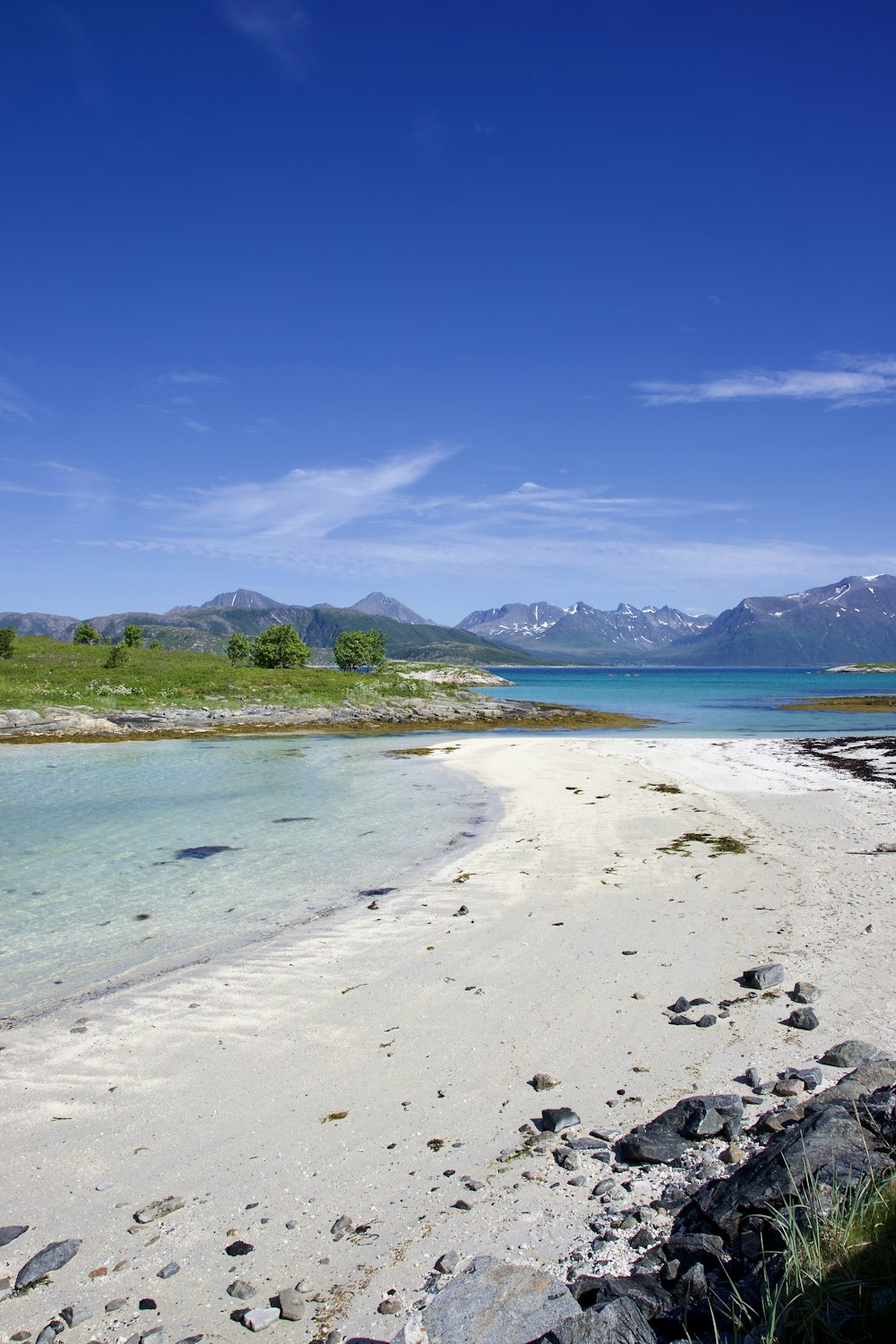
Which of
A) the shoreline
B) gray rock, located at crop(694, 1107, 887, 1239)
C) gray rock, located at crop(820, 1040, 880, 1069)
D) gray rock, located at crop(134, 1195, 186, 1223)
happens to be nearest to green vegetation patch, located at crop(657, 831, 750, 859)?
gray rock, located at crop(820, 1040, 880, 1069)

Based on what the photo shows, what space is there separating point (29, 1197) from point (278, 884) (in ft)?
26.6

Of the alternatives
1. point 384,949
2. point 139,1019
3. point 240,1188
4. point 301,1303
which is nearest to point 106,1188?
point 240,1188

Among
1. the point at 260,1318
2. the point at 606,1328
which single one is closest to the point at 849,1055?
the point at 606,1328

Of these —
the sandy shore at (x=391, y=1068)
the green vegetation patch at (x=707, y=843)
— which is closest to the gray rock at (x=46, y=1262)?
the sandy shore at (x=391, y=1068)

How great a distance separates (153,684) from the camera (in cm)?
5553

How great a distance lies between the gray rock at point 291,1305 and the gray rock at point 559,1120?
2226 millimetres

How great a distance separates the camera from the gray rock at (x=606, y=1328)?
3.22 m

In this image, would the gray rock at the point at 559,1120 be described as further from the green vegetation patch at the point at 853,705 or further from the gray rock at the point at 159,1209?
the green vegetation patch at the point at 853,705

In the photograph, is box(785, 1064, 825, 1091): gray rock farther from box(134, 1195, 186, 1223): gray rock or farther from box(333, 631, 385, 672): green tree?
box(333, 631, 385, 672): green tree

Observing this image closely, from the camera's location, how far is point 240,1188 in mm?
5039

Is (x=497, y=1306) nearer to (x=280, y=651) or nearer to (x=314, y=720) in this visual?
(x=314, y=720)

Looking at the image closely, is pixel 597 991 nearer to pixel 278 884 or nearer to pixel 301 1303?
pixel 301 1303

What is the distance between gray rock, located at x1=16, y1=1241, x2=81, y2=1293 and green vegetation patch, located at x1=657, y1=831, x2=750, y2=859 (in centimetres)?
1190

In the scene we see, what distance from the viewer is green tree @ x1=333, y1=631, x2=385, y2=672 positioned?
94938 millimetres
